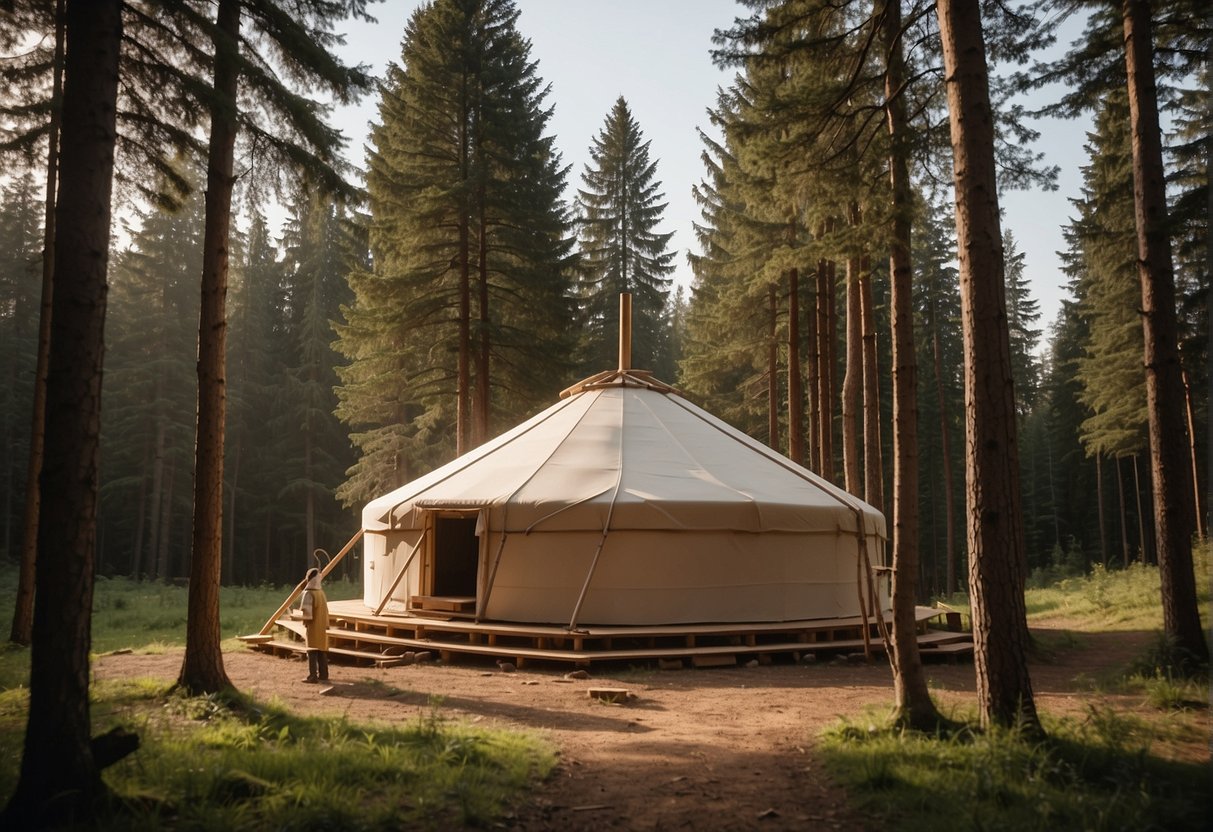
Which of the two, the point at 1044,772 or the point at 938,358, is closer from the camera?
the point at 1044,772

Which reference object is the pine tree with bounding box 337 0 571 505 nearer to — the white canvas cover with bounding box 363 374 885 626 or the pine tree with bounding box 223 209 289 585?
the white canvas cover with bounding box 363 374 885 626

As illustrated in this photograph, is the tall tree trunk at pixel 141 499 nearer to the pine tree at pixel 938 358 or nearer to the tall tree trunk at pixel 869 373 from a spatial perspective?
the tall tree trunk at pixel 869 373

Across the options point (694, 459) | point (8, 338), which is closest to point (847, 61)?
point (694, 459)

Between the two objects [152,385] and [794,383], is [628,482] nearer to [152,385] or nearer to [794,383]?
[794,383]

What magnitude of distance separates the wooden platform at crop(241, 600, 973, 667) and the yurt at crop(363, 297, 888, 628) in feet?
0.78

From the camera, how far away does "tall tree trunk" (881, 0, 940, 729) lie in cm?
532

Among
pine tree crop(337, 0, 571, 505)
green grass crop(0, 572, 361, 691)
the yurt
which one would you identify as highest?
pine tree crop(337, 0, 571, 505)

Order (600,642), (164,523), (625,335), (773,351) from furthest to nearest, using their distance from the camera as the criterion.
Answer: (164,523) < (773,351) < (625,335) < (600,642)

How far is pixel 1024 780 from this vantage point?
13.2ft

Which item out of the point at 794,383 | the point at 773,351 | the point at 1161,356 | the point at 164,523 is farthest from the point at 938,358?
the point at 164,523

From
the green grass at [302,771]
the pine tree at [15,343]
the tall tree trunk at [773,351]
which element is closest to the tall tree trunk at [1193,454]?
the tall tree trunk at [773,351]

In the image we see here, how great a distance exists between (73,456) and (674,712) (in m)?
4.63

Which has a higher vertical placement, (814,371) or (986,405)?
(814,371)

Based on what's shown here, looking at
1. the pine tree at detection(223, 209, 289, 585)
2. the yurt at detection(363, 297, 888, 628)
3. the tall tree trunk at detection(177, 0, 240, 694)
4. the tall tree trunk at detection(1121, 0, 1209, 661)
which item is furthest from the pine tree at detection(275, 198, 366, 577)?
the tall tree trunk at detection(1121, 0, 1209, 661)
